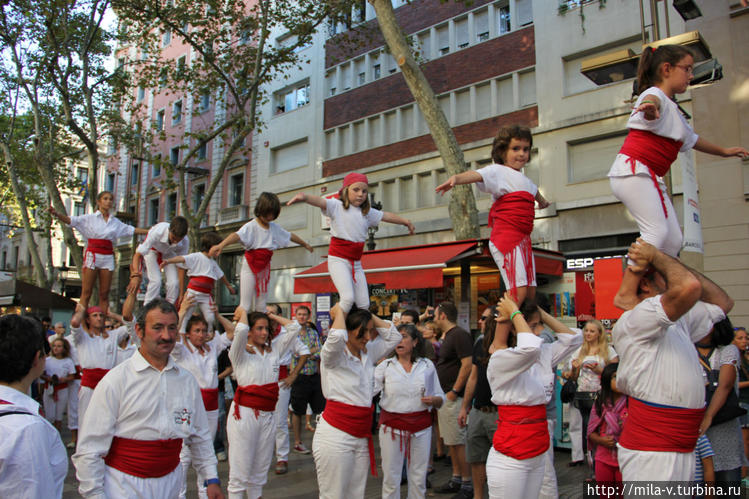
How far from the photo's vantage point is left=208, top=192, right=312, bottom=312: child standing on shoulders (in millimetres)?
6531

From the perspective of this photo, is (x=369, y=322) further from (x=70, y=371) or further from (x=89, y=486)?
(x=70, y=371)

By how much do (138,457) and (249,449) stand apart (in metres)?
2.73

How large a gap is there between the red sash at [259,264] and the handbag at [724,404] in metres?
4.62

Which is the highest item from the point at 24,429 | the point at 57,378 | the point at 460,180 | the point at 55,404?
the point at 460,180

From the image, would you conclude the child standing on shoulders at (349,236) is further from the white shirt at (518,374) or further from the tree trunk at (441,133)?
the tree trunk at (441,133)

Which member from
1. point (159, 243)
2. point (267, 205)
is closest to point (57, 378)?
point (159, 243)

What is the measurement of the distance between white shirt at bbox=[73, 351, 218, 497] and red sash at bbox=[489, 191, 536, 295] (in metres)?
2.54

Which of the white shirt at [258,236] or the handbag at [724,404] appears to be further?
the white shirt at [258,236]

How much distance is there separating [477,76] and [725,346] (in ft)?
55.7

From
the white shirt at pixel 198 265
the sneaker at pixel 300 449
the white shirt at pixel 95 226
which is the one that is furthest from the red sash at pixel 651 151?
the sneaker at pixel 300 449

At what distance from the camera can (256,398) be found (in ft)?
20.2

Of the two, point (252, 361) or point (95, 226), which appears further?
point (95, 226)

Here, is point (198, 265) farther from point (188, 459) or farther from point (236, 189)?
point (236, 189)

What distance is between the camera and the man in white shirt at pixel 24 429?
2.26 metres
